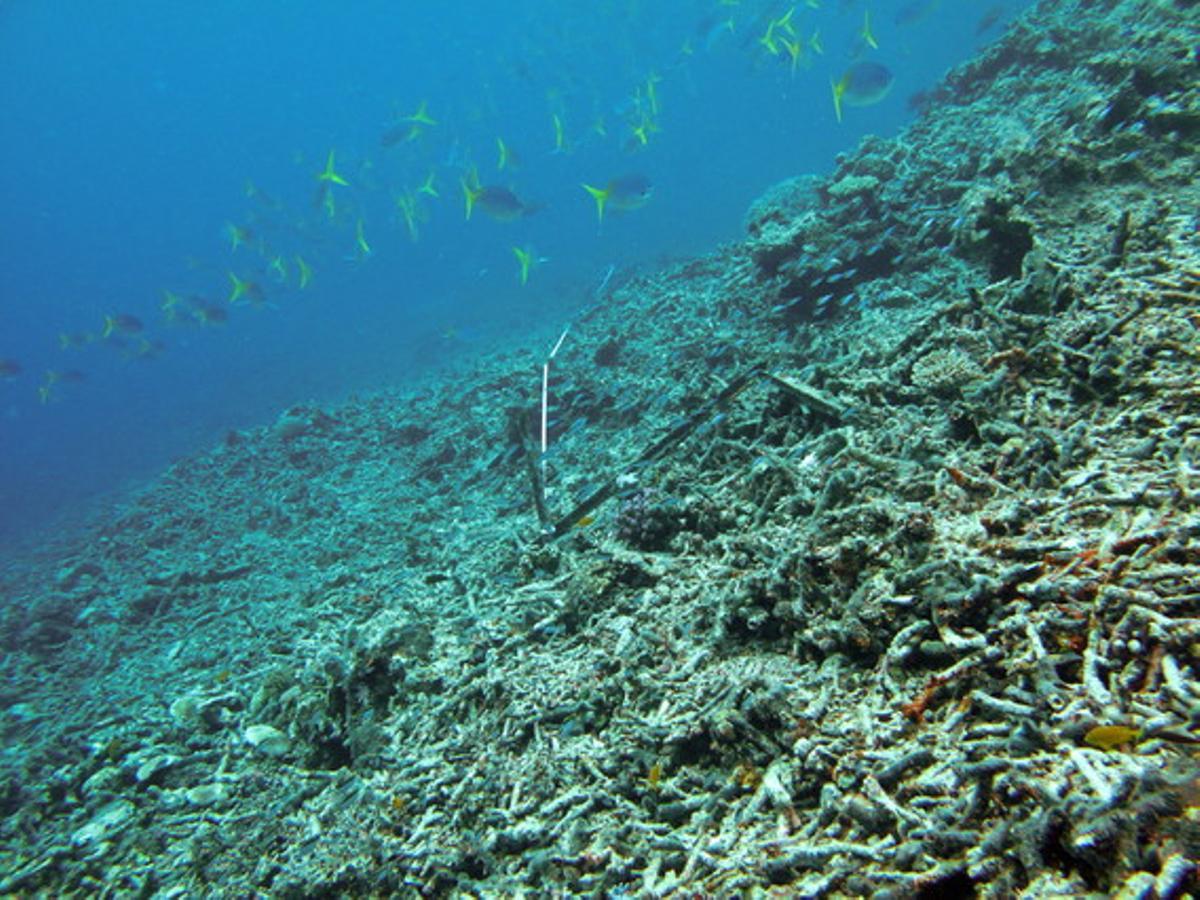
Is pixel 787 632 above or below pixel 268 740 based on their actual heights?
below

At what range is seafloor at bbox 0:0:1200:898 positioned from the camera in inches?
75.4

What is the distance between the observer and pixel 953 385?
4.04m

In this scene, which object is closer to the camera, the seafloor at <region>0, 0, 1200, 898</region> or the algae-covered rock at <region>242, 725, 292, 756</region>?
the seafloor at <region>0, 0, 1200, 898</region>

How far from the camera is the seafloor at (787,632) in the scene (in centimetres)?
191

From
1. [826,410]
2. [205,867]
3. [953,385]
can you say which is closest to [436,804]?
[205,867]

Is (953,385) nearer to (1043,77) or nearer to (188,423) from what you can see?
(1043,77)

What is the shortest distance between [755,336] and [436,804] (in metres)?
6.91

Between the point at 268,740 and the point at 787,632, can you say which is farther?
the point at 268,740

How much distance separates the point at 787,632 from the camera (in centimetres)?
304

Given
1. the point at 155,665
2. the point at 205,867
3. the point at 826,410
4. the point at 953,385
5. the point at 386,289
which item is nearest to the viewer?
the point at 205,867

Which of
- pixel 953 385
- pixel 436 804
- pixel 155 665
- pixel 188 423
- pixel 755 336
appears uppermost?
pixel 188 423

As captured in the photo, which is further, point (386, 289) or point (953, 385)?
point (386, 289)

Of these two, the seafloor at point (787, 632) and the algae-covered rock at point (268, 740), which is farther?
the algae-covered rock at point (268, 740)

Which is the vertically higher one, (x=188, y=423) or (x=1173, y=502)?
(x=188, y=423)
